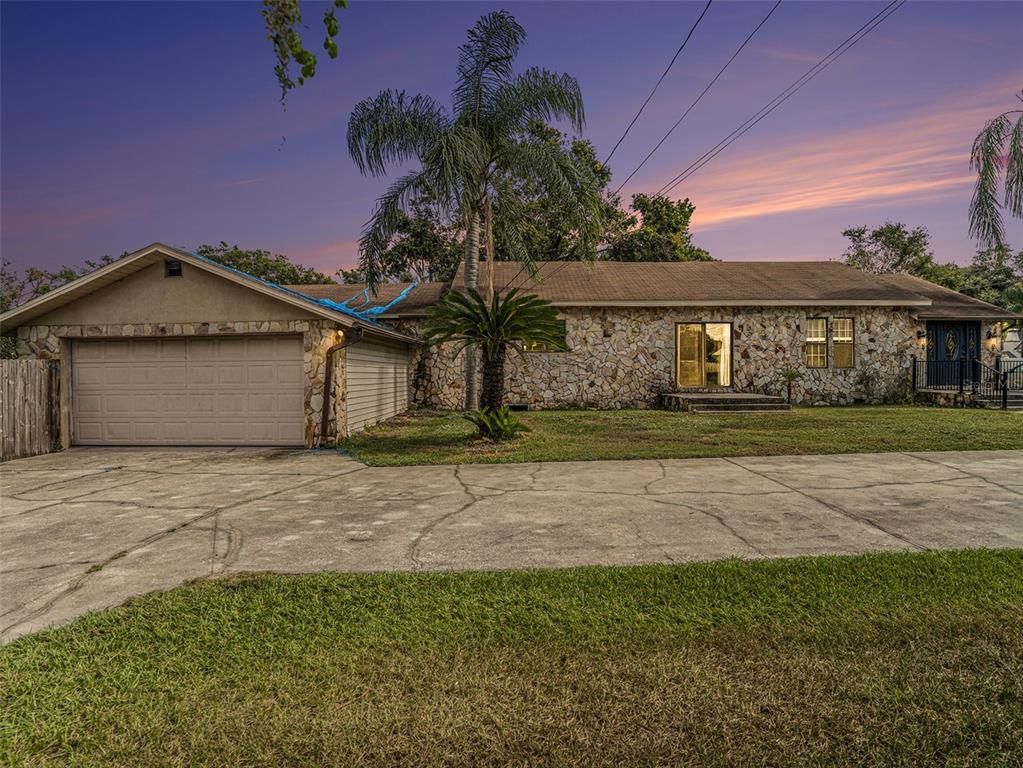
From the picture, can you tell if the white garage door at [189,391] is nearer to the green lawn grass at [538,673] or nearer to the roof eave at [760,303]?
the green lawn grass at [538,673]

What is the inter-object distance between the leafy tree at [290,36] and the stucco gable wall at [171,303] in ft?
30.4

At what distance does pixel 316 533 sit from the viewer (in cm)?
490

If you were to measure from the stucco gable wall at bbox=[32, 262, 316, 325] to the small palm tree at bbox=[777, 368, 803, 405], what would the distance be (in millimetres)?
13157

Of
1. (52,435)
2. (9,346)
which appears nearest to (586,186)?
(52,435)

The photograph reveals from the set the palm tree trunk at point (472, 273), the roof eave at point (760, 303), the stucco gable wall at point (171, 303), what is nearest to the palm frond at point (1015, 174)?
the roof eave at point (760, 303)

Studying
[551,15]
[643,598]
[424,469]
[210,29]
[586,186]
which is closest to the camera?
[643,598]

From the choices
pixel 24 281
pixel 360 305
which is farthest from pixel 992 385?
pixel 24 281

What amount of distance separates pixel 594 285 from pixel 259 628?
1578 centimetres

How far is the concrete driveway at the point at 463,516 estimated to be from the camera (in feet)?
13.4

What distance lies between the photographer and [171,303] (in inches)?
428

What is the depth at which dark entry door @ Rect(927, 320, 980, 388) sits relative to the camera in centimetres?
1756

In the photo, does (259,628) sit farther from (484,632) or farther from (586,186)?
(586,186)

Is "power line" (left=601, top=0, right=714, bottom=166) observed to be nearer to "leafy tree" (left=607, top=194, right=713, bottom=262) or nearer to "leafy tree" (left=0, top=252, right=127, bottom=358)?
"leafy tree" (left=607, top=194, right=713, bottom=262)

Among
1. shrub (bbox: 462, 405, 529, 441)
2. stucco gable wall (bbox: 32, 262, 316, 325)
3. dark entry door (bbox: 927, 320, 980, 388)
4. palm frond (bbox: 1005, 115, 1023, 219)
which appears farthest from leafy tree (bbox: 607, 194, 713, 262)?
stucco gable wall (bbox: 32, 262, 316, 325)
